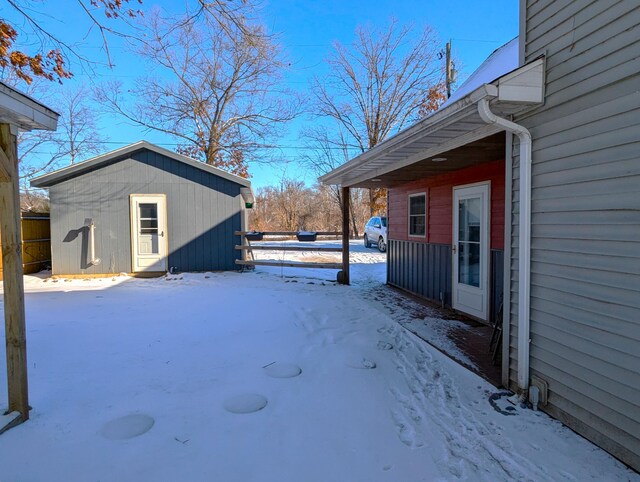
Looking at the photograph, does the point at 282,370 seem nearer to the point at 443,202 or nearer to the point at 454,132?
the point at 454,132

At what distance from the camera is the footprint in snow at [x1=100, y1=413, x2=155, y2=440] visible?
229 cm

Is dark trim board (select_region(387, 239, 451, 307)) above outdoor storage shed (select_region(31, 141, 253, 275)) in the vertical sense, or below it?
below

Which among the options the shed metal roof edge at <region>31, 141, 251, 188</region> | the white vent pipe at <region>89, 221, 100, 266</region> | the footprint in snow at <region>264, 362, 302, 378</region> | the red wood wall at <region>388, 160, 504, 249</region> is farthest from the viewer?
the white vent pipe at <region>89, 221, 100, 266</region>

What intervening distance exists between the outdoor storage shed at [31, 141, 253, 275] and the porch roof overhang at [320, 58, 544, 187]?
3.67m

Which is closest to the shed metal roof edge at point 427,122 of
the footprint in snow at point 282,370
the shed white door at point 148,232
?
the footprint in snow at point 282,370

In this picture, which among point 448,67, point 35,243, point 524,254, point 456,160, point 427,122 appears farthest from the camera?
point 448,67

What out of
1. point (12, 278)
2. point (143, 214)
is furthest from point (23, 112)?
point (143, 214)

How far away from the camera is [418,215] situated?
7.18 metres

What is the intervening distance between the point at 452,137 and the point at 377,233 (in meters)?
12.2

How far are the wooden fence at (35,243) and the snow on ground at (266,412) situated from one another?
603 centimetres

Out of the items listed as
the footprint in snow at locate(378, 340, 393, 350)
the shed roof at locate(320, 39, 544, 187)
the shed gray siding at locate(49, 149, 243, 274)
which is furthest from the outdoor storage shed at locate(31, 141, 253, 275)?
the footprint in snow at locate(378, 340, 393, 350)

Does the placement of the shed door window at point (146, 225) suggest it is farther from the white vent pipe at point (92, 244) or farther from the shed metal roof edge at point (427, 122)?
the shed metal roof edge at point (427, 122)

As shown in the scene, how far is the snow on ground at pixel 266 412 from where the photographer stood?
79.9 inches

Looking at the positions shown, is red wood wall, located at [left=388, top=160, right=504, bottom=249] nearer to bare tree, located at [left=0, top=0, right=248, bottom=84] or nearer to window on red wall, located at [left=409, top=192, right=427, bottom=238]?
window on red wall, located at [left=409, top=192, right=427, bottom=238]
